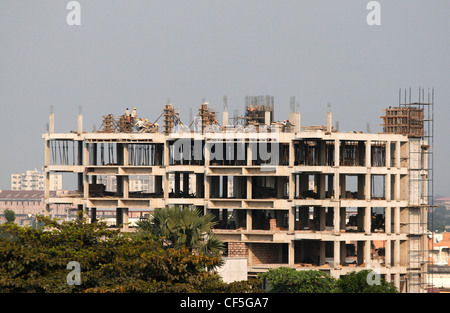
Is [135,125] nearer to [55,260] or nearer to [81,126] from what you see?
[81,126]

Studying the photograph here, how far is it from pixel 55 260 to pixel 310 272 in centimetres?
3350

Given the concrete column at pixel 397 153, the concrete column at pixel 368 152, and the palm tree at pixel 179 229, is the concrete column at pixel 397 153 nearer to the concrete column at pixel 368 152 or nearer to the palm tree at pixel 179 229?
the concrete column at pixel 368 152

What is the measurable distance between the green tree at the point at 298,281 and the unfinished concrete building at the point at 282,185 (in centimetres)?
800

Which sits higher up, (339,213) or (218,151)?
(218,151)

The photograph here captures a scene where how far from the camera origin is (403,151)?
93312mm

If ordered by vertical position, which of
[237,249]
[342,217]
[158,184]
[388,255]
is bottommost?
[388,255]

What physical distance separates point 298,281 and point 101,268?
3090 centimetres

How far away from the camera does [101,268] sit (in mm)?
47312

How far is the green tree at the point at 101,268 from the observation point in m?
45.4

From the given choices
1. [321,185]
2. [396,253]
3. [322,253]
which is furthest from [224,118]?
[396,253]

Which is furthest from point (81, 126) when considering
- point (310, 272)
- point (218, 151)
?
point (310, 272)

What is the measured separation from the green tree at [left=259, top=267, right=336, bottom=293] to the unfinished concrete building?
800cm

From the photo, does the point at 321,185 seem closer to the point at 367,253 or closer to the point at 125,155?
the point at 367,253

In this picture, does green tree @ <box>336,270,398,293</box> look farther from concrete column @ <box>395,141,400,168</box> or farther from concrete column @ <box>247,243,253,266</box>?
concrete column @ <box>395,141,400,168</box>
